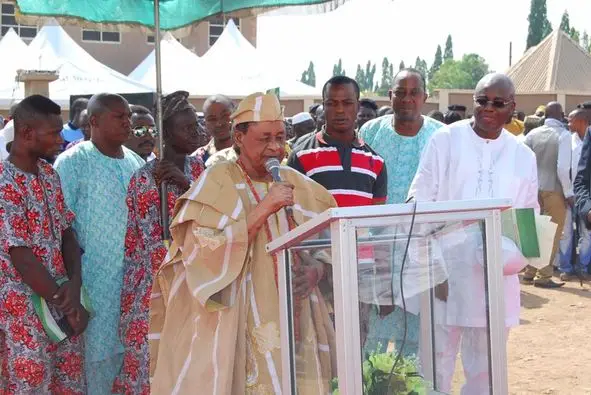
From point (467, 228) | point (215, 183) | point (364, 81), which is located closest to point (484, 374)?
point (467, 228)

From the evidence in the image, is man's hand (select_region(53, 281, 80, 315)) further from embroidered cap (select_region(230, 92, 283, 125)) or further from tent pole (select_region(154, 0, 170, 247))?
embroidered cap (select_region(230, 92, 283, 125))

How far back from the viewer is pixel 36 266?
4.34 metres

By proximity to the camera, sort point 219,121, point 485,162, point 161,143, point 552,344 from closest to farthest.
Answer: point 485,162 → point 161,143 → point 219,121 → point 552,344

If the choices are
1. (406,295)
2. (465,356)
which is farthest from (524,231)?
(406,295)

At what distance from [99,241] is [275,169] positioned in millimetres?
1869

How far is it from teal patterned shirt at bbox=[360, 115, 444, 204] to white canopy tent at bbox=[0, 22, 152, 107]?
17208 millimetres

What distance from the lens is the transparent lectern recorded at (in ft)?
8.68

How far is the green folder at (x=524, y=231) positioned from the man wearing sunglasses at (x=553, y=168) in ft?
24.9

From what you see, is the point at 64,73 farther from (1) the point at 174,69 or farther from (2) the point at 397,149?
(2) the point at 397,149

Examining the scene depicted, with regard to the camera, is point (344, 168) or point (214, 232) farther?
point (344, 168)

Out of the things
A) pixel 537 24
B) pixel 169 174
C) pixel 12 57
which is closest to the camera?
pixel 169 174

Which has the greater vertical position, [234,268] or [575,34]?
[575,34]

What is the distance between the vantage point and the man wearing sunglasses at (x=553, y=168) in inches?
428

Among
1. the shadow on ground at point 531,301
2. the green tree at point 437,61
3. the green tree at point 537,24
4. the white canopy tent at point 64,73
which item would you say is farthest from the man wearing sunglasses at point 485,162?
the green tree at point 437,61
